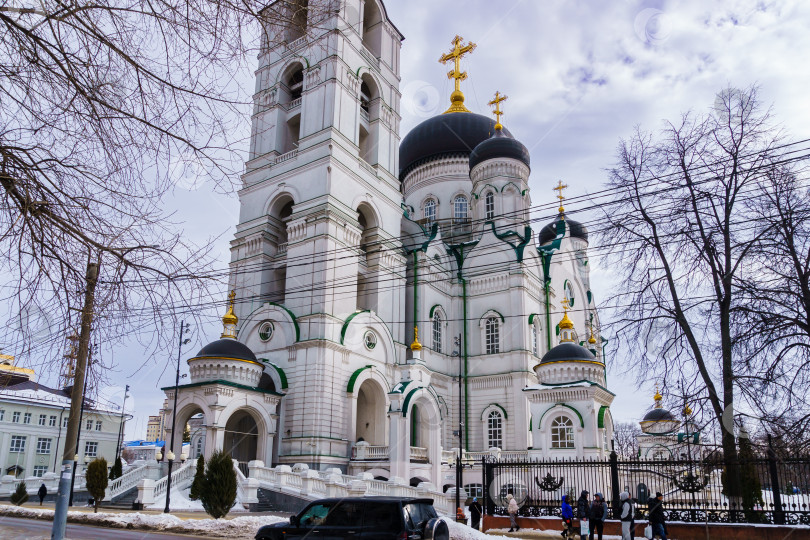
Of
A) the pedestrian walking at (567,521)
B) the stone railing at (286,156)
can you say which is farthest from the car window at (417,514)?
the stone railing at (286,156)

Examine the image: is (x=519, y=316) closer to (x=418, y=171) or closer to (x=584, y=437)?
(x=584, y=437)

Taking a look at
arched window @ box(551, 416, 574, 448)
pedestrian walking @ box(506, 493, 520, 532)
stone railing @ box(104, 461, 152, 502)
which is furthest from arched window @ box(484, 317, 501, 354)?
pedestrian walking @ box(506, 493, 520, 532)

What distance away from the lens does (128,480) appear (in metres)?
24.8

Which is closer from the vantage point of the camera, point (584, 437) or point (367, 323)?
point (584, 437)

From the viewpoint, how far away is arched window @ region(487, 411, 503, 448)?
33500mm

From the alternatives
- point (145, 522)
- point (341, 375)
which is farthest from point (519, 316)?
point (145, 522)

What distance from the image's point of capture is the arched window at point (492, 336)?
3550cm

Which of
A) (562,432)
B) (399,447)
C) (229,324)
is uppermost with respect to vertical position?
(229,324)

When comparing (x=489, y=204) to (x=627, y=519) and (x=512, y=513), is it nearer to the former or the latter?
(x=512, y=513)

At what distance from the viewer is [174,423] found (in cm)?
2536

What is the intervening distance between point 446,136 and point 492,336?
1638cm

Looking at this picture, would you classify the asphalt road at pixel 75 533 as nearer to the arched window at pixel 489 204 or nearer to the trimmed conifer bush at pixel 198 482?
the trimmed conifer bush at pixel 198 482

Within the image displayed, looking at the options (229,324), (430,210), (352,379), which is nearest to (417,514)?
(352,379)

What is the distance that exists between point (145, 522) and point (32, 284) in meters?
12.0
